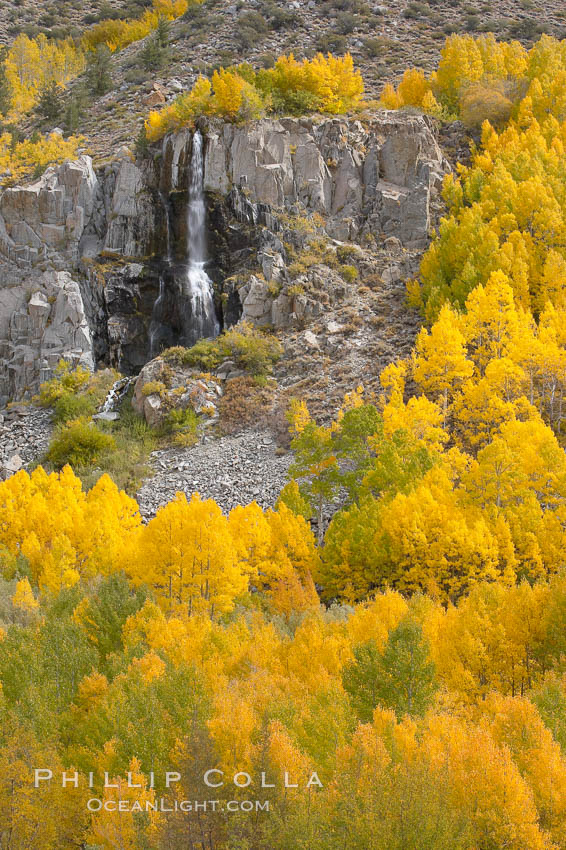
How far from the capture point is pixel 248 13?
266 ft

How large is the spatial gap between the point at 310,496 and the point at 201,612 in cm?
901

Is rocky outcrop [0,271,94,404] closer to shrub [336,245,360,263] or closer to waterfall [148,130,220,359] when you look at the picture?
waterfall [148,130,220,359]

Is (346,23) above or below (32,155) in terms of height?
above

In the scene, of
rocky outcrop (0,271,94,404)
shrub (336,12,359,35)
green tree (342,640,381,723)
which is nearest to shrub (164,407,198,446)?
rocky outcrop (0,271,94,404)

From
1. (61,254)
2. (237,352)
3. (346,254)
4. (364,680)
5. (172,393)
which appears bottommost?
(172,393)

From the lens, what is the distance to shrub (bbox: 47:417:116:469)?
3710 cm

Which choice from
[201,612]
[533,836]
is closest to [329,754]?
[533,836]

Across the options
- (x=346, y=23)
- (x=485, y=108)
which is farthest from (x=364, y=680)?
(x=346, y=23)

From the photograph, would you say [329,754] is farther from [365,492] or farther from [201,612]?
[365,492]

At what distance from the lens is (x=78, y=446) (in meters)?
37.4

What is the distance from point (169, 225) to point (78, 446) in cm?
1907

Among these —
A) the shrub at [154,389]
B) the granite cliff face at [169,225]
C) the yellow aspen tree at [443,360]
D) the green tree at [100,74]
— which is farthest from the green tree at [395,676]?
the green tree at [100,74]

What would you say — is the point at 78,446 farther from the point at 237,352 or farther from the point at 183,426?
the point at 237,352

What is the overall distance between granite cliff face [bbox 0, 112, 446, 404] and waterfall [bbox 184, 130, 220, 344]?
421mm
